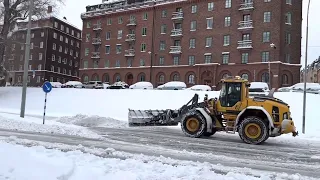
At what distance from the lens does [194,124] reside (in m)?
16.4

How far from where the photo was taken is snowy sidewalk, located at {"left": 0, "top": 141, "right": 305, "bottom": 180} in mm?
6473

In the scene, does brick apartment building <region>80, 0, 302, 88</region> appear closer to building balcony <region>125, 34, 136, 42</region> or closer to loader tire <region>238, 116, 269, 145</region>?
building balcony <region>125, 34, 136, 42</region>

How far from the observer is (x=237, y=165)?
9.69m

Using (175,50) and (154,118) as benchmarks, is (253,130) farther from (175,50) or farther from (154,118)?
(175,50)

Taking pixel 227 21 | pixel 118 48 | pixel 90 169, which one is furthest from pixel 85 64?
pixel 90 169

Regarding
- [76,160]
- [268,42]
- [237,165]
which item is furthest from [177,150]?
[268,42]

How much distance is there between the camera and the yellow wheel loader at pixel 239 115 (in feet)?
47.7

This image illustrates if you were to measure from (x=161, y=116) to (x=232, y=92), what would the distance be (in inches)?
176

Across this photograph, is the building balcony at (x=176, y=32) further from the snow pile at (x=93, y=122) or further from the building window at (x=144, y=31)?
the snow pile at (x=93, y=122)

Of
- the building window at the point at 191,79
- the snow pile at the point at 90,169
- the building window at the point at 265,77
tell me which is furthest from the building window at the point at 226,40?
the snow pile at the point at 90,169

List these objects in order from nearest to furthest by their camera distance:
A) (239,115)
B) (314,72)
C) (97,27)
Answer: (239,115) < (97,27) < (314,72)

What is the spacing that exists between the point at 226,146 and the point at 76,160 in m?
7.42

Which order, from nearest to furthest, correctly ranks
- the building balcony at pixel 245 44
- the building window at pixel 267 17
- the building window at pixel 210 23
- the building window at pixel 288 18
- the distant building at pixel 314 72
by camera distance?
the building window at pixel 267 17 → the building window at pixel 288 18 → the building balcony at pixel 245 44 → the building window at pixel 210 23 → the distant building at pixel 314 72

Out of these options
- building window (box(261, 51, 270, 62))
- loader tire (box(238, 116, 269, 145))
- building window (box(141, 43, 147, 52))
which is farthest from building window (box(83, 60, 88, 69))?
loader tire (box(238, 116, 269, 145))
